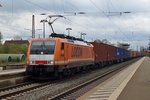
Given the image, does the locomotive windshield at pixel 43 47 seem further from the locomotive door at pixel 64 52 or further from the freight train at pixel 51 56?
the locomotive door at pixel 64 52

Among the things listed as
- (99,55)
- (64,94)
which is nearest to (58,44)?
(64,94)

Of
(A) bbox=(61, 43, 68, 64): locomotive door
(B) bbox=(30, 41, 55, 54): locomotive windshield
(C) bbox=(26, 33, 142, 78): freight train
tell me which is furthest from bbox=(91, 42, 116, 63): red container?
(B) bbox=(30, 41, 55, 54): locomotive windshield

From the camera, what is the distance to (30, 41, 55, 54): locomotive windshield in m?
25.0

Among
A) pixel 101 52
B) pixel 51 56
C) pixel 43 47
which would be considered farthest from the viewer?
pixel 101 52

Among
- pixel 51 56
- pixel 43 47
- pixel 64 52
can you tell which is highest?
pixel 43 47

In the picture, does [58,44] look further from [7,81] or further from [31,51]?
[7,81]

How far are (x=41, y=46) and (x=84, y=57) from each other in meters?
8.19

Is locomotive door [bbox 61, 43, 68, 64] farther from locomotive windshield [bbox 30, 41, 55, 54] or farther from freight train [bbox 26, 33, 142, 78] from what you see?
locomotive windshield [bbox 30, 41, 55, 54]

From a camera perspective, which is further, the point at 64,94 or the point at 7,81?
the point at 7,81

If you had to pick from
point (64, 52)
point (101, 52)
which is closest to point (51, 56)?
point (64, 52)

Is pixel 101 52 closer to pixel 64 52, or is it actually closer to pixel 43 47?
pixel 64 52

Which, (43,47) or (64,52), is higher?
(43,47)

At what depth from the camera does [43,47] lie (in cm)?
2533

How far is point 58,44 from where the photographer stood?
25.1 metres
